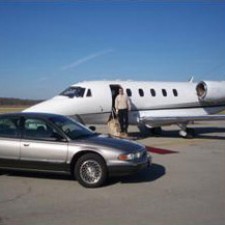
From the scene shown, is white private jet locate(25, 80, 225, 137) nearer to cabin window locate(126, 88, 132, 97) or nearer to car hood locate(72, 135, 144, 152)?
cabin window locate(126, 88, 132, 97)

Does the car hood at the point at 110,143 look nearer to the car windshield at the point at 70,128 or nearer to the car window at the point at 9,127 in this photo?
the car windshield at the point at 70,128

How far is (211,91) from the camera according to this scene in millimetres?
21594

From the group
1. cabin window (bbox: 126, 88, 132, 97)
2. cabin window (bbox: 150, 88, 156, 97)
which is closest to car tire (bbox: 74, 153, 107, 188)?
cabin window (bbox: 126, 88, 132, 97)

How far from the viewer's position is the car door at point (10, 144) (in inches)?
372

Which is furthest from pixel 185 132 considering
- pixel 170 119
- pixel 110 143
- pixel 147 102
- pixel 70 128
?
pixel 110 143

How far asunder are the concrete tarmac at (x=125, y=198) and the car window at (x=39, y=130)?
37.0 inches

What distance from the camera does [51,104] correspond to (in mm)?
18047

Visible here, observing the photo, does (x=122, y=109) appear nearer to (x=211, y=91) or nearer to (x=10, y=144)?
(x=211, y=91)

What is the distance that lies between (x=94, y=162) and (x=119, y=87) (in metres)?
10.8

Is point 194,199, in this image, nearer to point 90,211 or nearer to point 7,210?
point 90,211

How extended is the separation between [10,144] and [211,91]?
14033 mm

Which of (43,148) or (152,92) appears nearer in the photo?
(43,148)

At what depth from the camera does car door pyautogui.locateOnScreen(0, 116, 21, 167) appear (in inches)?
372

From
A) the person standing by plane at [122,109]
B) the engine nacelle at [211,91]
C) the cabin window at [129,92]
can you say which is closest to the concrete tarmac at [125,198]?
the person standing by plane at [122,109]
